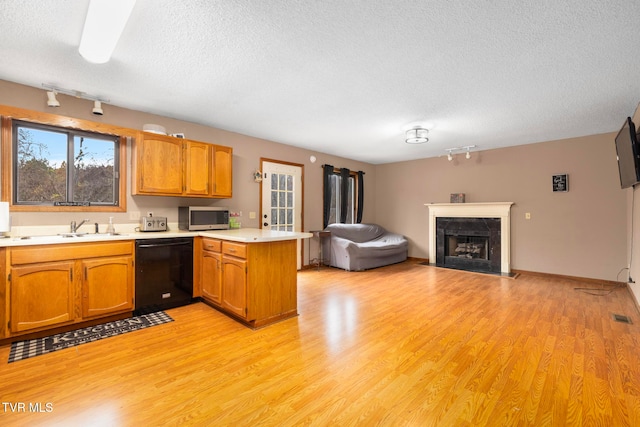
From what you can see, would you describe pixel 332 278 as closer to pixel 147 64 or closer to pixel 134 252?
pixel 134 252

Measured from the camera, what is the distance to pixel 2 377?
1.95 meters

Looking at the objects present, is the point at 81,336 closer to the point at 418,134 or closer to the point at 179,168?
the point at 179,168

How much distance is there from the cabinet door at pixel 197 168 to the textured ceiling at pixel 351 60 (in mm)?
446

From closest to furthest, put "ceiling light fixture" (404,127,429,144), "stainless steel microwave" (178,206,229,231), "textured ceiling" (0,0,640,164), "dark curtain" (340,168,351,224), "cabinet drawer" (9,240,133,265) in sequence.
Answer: "textured ceiling" (0,0,640,164) → "cabinet drawer" (9,240,133,265) → "stainless steel microwave" (178,206,229,231) → "ceiling light fixture" (404,127,429,144) → "dark curtain" (340,168,351,224)

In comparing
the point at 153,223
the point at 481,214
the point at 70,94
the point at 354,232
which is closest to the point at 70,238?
the point at 153,223

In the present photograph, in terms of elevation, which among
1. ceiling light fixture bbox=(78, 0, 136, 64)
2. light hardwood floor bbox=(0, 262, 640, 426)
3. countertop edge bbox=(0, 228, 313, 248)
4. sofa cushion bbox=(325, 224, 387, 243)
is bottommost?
light hardwood floor bbox=(0, 262, 640, 426)

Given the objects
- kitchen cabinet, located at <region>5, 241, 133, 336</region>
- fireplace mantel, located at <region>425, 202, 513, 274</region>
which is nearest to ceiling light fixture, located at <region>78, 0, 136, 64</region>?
kitchen cabinet, located at <region>5, 241, 133, 336</region>

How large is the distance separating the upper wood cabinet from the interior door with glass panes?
99cm

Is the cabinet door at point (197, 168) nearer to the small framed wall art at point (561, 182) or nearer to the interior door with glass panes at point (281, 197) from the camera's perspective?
the interior door with glass panes at point (281, 197)

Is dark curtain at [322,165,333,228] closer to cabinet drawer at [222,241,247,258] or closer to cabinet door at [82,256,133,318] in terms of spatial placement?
cabinet drawer at [222,241,247,258]

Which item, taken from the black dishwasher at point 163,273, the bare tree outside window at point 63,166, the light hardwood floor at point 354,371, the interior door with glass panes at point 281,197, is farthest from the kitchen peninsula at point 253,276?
the interior door with glass panes at point 281,197

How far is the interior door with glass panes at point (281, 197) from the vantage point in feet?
16.4

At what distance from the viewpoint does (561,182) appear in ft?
15.9

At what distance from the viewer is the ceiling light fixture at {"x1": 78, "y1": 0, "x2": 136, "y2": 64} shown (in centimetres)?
169
